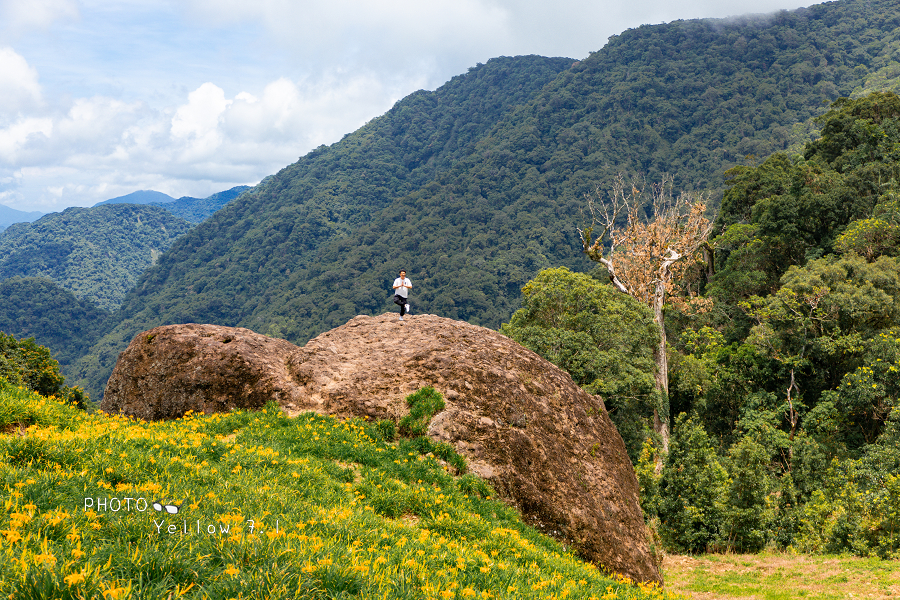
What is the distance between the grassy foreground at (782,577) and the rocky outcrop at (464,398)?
9.86 feet

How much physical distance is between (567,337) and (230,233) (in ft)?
541

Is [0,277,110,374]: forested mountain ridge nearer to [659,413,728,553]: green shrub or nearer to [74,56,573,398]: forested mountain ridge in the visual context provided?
[74,56,573,398]: forested mountain ridge

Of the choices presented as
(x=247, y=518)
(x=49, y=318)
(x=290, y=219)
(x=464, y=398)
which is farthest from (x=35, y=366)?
(x=49, y=318)

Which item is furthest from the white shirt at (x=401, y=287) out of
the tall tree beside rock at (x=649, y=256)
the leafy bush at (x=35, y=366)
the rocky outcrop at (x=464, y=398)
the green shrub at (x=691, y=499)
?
the leafy bush at (x=35, y=366)

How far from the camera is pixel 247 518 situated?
445 cm

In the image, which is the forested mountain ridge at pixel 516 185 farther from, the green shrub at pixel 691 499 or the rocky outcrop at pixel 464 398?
the rocky outcrop at pixel 464 398

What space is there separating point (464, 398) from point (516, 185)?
124m

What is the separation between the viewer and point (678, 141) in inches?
4589

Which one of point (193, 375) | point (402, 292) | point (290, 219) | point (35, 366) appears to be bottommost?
point (35, 366)

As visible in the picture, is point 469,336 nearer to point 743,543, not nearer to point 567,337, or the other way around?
point 567,337

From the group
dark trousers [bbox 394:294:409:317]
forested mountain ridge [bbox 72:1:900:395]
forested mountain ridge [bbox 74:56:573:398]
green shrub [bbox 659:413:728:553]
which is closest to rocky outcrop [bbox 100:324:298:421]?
dark trousers [bbox 394:294:409:317]

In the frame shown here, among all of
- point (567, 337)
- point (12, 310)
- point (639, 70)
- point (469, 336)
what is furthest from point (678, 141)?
point (12, 310)

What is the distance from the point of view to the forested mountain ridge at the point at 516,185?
106 metres

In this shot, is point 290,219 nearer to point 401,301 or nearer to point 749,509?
point 401,301
